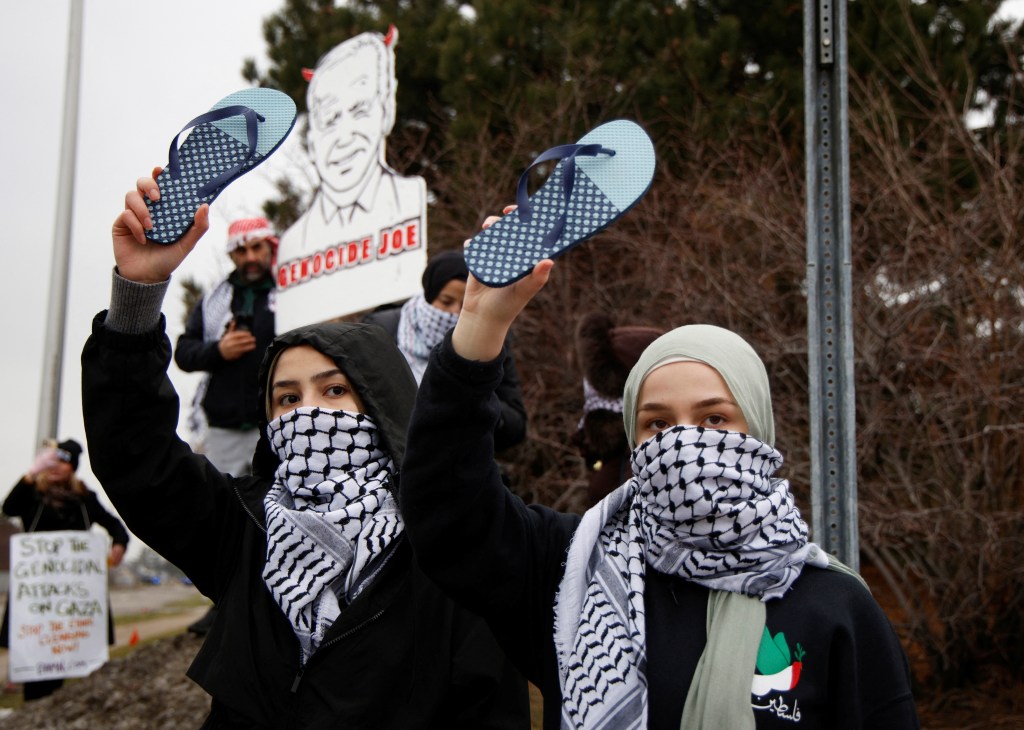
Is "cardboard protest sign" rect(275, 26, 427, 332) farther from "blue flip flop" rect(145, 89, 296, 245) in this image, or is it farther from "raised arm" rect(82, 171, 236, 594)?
"raised arm" rect(82, 171, 236, 594)

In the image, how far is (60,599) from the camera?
730cm

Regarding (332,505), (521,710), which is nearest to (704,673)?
(521,710)

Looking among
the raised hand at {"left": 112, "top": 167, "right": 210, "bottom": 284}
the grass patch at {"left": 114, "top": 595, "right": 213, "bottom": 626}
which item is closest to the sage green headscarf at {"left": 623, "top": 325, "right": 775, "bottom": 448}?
the raised hand at {"left": 112, "top": 167, "right": 210, "bottom": 284}

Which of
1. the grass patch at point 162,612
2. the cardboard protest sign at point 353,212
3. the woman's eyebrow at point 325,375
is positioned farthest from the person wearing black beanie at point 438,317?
the grass patch at point 162,612

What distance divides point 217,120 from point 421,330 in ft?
6.21

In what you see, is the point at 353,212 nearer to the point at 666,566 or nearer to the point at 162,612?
the point at 666,566

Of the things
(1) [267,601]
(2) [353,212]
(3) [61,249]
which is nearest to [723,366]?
(1) [267,601]

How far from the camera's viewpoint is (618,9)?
30.0 ft

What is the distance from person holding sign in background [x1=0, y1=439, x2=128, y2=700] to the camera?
739 cm

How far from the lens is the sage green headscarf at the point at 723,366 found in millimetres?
2033

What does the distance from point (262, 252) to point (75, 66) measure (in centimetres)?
615

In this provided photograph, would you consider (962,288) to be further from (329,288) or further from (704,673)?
(704,673)

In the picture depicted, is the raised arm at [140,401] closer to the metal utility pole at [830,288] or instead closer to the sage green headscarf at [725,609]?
the sage green headscarf at [725,609]

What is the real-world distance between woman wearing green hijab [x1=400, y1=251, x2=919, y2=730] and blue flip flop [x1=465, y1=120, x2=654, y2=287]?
49mm
